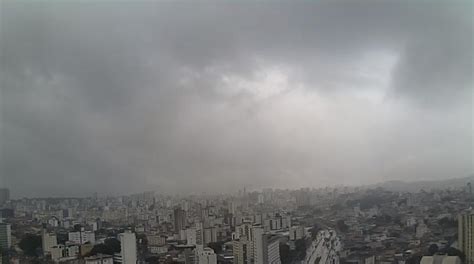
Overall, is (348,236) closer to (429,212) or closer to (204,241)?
(429,212)

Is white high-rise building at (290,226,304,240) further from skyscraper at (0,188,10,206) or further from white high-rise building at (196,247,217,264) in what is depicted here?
skyscraper at (0,188,10,206)

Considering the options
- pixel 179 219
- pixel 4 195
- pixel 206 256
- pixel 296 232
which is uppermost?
pixel 4 195

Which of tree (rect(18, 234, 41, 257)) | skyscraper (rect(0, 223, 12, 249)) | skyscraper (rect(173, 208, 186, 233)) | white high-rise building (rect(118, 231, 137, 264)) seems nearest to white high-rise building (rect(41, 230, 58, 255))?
tree (rect(18, 234, 41, 257))

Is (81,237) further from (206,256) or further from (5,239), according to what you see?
(206,256)

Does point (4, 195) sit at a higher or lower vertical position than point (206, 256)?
higher

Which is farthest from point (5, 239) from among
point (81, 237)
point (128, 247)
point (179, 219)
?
point (179, 219)

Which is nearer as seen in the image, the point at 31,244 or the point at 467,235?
the point at 31,244

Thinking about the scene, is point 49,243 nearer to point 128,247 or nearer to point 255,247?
point 128,247
